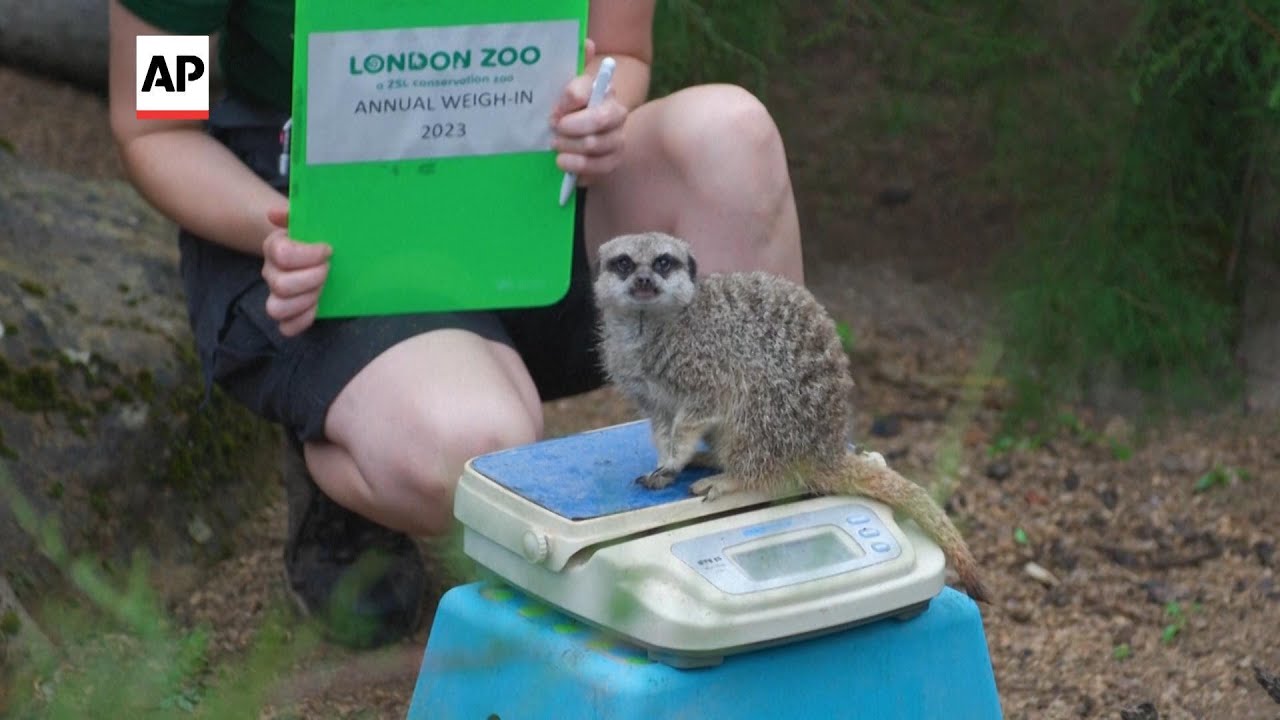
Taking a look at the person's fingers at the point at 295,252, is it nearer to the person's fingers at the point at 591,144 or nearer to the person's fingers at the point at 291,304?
the person's fingers at the point at 291,304

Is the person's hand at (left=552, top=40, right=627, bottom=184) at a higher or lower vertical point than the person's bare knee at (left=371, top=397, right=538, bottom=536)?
higher

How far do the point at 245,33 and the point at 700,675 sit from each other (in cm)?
112

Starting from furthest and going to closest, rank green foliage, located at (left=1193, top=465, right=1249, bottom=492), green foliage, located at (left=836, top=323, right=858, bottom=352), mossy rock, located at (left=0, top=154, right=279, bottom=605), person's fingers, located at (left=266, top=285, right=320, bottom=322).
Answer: green foliage, located at (left=836, top=323, right=858, bottom=352)
green foliage, located at (left=1193, top=465, right=1249, bottom=492)
mossy rock, located at (left=0, top=154, right=279, bottom=605)
person's fingers, located at (left=266, top=285, right=320, bottom=322)

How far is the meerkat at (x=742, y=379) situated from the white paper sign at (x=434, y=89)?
0.93ft

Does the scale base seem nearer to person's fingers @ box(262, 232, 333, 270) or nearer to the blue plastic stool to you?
the blue plastic stool

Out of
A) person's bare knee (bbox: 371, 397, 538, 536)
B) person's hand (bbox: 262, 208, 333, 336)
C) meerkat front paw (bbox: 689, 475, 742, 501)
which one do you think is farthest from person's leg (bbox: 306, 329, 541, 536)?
meerkat front paw (bbox: 689, 475, 742, 501)

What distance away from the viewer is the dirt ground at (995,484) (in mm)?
2383

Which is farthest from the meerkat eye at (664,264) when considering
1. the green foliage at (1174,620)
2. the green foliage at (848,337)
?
the green foliage at (848,337)

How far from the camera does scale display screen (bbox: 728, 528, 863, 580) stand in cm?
155

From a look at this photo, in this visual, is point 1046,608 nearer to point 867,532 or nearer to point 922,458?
point 922,458

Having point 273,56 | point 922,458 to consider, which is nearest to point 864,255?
point 922,458

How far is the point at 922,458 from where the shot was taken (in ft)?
10.1

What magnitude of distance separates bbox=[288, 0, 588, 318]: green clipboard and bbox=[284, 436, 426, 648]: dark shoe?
1.61 ft

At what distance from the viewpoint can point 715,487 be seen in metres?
1.64
